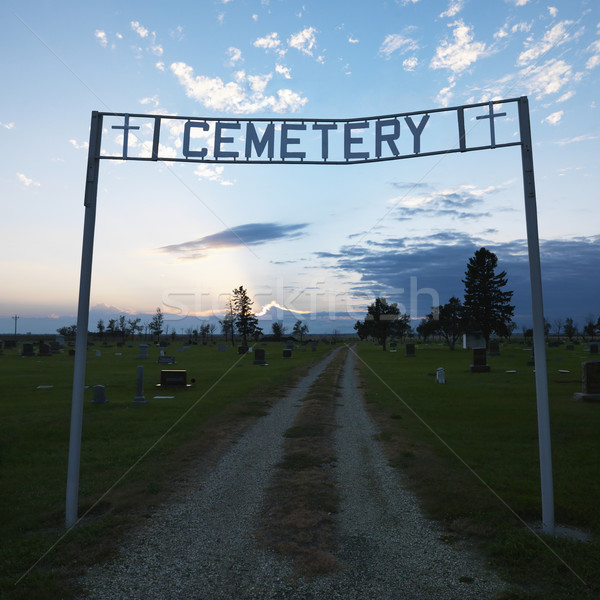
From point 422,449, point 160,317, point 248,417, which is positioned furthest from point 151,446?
point 160,317

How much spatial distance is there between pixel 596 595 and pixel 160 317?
135 m

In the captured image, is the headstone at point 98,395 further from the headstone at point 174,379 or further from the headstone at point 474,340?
the headstone at point 474,340

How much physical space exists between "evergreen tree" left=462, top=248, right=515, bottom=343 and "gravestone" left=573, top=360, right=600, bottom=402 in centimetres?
5377

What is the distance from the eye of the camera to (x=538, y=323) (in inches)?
254

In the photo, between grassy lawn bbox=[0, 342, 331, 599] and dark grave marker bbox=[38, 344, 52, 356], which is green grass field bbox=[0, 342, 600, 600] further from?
dark grave marker bbox=[38, 344, 52, 356]

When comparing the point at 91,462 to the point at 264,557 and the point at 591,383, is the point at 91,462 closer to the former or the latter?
the point at 264,557

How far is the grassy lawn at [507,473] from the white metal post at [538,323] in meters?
0.55

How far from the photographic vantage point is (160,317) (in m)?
132

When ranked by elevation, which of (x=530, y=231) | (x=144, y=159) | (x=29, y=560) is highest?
(x=144, y=159)

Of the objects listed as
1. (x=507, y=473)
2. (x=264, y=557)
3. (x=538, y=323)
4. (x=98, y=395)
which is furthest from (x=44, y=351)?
(x=538, y=323)

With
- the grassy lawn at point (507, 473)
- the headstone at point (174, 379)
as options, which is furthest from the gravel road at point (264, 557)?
the headstone at point (174, 379)

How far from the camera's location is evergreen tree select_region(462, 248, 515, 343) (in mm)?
69562

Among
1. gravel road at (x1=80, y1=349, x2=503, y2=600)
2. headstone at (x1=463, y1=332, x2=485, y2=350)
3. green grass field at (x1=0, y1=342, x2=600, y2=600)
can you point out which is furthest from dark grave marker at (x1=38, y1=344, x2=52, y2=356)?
headstone at (x1=463, y1=332, x2=485, y2=350)

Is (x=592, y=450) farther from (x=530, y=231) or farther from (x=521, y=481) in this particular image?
(x=530, y=231)
